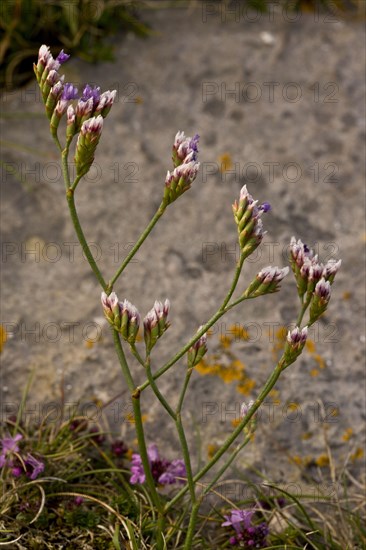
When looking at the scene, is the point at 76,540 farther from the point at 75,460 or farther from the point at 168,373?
the point at 168,373

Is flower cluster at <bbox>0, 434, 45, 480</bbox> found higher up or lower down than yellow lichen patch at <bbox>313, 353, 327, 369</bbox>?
higher up

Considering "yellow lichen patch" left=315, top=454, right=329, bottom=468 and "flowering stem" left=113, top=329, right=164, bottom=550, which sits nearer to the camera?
"flowering stem" left=113, top=329, right=164, bottom=550

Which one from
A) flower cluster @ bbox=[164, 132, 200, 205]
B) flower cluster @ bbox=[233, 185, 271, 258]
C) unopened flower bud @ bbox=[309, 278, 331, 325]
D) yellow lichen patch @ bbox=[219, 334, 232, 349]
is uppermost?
flower cluster @ bbox=[164, 132, 200, 205]

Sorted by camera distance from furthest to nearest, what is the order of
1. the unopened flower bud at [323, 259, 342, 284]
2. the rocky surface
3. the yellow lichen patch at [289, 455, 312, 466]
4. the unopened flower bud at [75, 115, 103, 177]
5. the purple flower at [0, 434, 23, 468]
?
the rocky surface, the yellow lichen patch at [289, 455, 312, 466], the purple flower at [0, 434, 23, 468], the unopened flower bud at [323, 259, 342, 284], the unopened flower bud at [75, 115, 103, 177]

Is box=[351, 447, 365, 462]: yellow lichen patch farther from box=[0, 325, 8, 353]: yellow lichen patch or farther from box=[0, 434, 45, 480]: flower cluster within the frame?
box=[0, 325, 8, 353]: yellow lichen patch

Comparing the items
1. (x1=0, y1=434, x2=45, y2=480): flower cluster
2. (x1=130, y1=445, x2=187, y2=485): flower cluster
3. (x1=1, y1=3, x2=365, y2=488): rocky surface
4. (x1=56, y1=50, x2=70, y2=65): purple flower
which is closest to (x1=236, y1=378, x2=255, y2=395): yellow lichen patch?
(x1=1, y1=3, x2=365, y2=488): rocky surface

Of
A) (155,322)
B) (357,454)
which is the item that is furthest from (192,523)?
(357,454)

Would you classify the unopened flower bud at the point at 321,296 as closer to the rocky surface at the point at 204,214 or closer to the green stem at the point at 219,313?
the green stem at the point at 219,313
